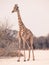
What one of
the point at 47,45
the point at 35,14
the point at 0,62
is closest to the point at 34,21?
the point at 35,14

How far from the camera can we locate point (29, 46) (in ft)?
6.15

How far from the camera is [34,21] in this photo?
2.01 m

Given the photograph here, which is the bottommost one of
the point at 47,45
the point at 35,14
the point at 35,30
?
the point at 47,45

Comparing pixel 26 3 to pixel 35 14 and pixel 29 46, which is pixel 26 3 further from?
pixel 29 46

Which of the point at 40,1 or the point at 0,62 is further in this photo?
the point at 40,1

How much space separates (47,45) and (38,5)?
357 millimetres

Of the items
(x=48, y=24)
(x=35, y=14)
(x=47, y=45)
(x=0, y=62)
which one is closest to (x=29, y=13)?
(x=35, y=14)

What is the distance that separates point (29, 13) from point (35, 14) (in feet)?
0.17

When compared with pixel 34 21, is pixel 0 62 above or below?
below

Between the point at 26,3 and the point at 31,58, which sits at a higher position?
the point at 26,3

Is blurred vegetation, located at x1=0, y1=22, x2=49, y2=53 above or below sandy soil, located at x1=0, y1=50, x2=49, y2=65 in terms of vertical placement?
above

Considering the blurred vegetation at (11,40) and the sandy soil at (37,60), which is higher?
the blurred vegetation at (11,40)

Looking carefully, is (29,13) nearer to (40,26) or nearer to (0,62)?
(40,26)

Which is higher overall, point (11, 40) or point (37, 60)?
point (11, 40)
